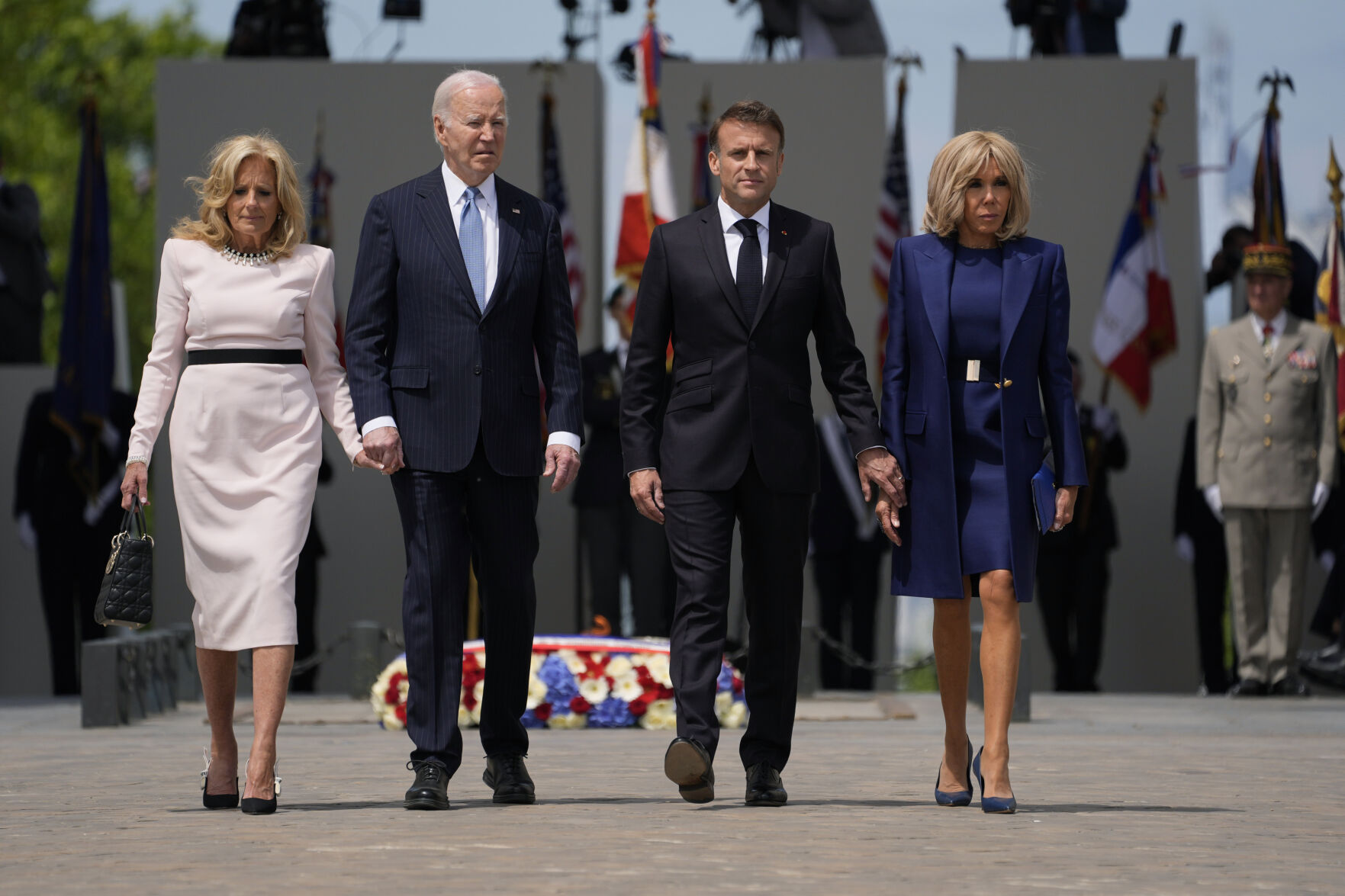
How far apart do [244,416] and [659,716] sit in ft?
11.9

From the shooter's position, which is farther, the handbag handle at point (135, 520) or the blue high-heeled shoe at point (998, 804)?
the handbag handle at point (135, 520)

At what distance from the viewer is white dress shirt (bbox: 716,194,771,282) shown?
490 centimetres

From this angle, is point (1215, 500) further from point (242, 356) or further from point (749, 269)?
point (242, 356)

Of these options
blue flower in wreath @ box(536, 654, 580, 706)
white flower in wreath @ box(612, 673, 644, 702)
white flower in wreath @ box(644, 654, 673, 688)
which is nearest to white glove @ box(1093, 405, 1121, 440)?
white flower in wreath @ box(644, 654, 673, 688)

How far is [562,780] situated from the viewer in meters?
5.45

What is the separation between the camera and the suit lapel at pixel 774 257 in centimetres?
484

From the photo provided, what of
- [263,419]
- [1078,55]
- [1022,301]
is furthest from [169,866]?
[1078,55]

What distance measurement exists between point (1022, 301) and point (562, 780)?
6.18ft

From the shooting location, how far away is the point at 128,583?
4.61 metres

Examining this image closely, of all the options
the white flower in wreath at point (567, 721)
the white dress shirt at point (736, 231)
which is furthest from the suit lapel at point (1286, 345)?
the white dress shirt at point (736, 231)

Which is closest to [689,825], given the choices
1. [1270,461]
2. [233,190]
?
[233,190]

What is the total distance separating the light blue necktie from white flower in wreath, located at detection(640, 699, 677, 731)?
3536 mm

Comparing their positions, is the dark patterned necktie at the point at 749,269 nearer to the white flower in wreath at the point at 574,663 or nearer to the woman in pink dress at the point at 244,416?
the woman in pink dress at the point at 244,416

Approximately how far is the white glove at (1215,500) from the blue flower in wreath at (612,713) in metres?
3.41
